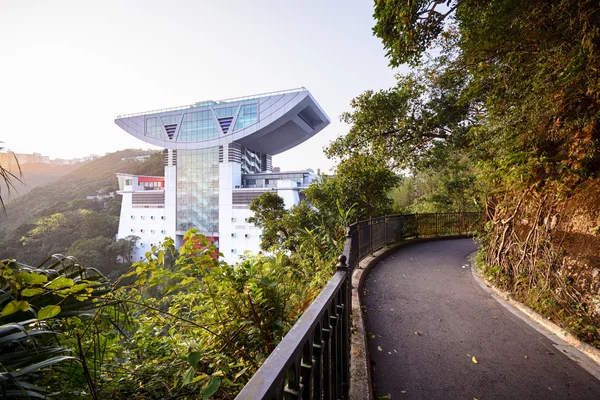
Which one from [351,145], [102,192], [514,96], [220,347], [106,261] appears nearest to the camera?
[220,347]

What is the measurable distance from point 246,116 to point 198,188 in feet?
52.4

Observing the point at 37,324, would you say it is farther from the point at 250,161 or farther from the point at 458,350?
the point at 250,161

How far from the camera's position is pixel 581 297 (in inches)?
141

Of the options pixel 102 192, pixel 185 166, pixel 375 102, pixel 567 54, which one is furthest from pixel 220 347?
pixel 102 192

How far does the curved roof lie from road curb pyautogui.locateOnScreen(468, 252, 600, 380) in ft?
150

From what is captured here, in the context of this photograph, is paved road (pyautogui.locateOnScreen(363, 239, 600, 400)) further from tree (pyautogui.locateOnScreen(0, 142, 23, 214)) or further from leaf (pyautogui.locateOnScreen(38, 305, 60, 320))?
tree (pyautogui.locateOnScreen(0, 142, 23, 214))

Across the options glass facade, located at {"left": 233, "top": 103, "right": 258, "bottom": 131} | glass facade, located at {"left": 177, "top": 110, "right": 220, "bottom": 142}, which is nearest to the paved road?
glass facade, located at {"left": 233, "top": 103, "right": 258, "bottom": 131}

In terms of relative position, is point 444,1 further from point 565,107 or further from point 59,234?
point 59,234

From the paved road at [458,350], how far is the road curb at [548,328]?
106 millimetres

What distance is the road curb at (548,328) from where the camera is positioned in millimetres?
2931

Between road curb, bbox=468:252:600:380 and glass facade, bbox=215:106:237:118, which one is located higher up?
glass facade, bbox=215:106:237:118

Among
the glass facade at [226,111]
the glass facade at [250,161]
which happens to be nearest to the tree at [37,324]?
the glass facade at [226,111]

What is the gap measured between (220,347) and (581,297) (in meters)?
4.63

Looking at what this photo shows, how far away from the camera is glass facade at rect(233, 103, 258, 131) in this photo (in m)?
48.8
